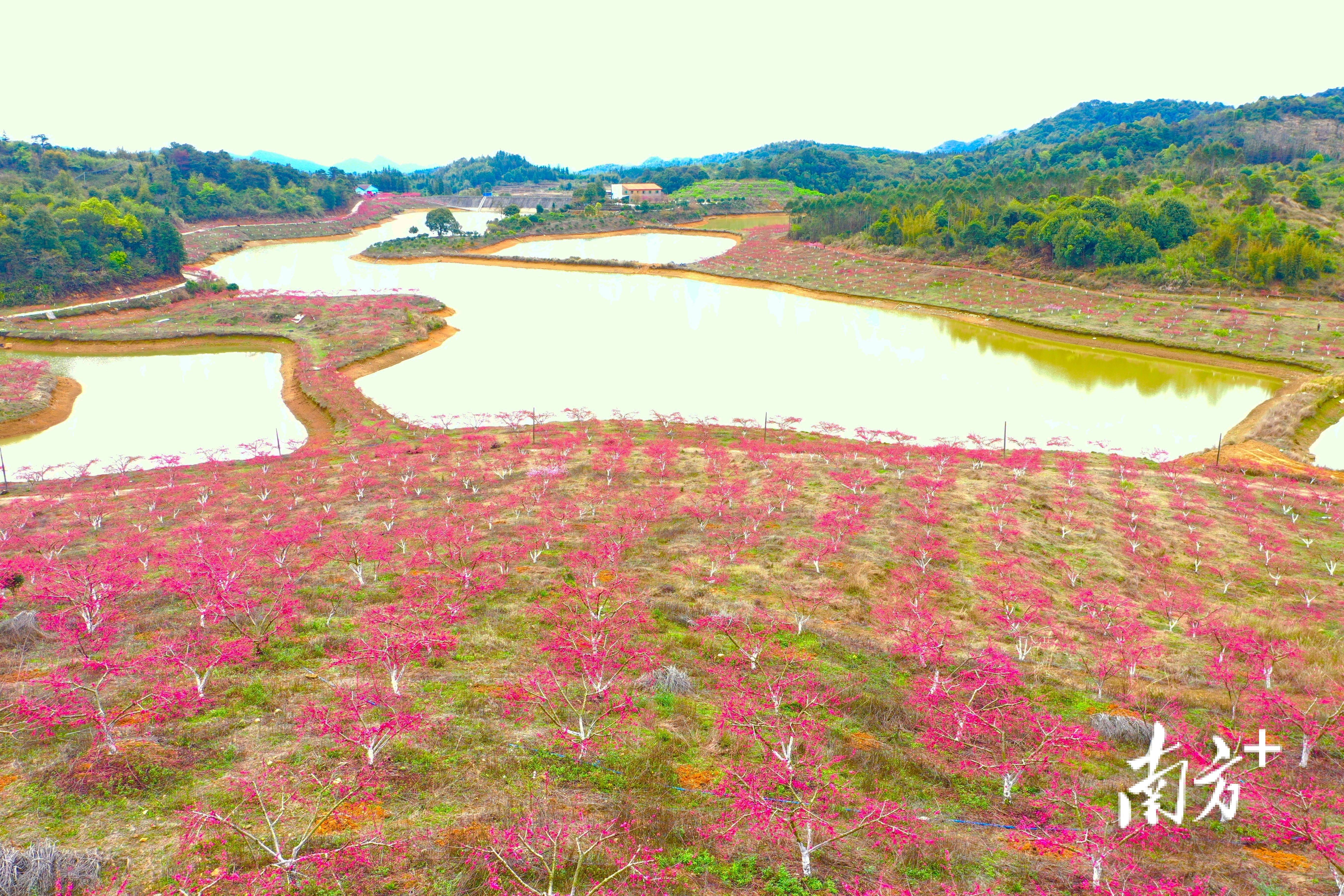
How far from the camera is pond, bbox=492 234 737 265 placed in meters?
74.0

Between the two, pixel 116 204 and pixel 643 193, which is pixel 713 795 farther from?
pixel 643 193

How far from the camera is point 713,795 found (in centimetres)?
818

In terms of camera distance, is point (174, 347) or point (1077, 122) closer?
point (174, 347)

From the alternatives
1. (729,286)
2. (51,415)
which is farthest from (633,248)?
(51,415)

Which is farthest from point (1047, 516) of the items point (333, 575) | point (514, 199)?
point (514, 199)

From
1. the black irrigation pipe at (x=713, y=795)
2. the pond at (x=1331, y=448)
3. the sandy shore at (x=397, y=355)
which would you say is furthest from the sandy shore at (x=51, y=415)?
the pond at (x=1331, y=448)

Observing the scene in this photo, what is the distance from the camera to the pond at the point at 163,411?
25609mm

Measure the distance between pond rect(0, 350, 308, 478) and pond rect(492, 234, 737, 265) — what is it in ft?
137

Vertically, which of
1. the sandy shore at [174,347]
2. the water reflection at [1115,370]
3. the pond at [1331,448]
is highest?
the sandy shore at [174,347]

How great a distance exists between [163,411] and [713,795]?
1260 inches

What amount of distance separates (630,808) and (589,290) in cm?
5339

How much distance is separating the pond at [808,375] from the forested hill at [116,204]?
26031mm

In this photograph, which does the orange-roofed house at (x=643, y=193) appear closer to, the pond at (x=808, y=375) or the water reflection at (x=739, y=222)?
the water reflection at (x=739, y=222)

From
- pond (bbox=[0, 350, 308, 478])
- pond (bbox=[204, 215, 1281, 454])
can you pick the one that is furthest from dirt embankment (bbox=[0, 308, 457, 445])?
pond (bbox=[204, 215, 1281, 454])
